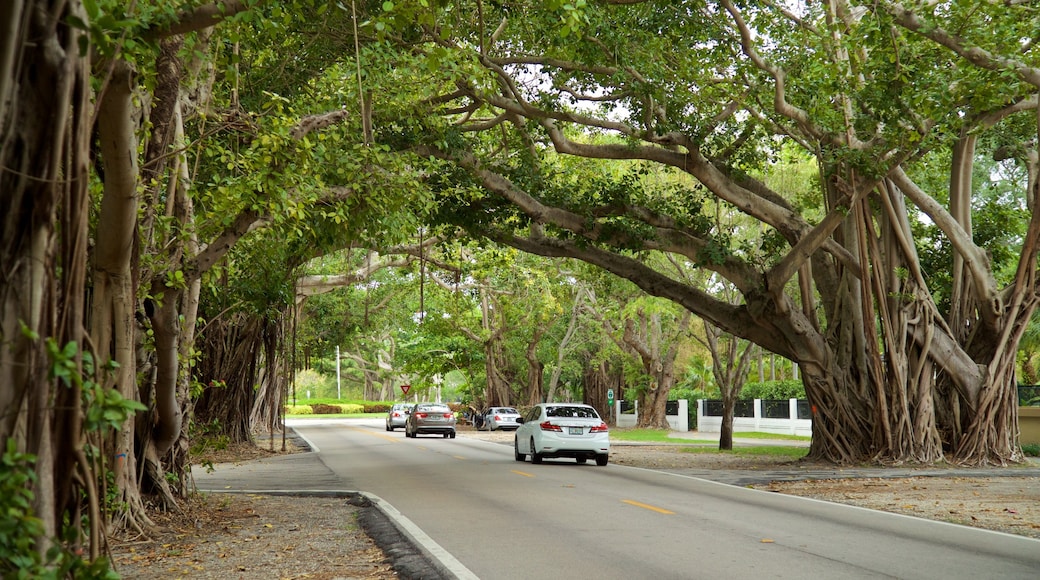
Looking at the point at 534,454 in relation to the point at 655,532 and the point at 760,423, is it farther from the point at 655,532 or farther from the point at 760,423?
the point at 760,423

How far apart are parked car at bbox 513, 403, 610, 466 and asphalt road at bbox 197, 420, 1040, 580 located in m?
2.78

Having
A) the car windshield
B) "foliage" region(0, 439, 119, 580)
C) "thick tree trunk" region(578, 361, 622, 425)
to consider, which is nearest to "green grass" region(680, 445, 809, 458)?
the car windshield

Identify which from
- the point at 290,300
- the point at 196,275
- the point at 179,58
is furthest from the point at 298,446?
the point at 179,58

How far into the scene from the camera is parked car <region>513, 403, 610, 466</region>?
21.9 meters

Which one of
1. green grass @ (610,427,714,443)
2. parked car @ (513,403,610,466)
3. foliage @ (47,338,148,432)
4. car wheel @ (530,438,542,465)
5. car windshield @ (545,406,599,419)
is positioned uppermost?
foliage @ (47,338,148,432)

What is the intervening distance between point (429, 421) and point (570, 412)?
19.1 m

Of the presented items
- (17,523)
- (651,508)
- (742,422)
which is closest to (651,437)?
(742,422)

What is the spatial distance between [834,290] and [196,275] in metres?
16.2

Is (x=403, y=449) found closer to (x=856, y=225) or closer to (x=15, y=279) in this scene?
(x=856, y=225)

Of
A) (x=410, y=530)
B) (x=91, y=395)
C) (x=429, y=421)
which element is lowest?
(x=429, y=421)

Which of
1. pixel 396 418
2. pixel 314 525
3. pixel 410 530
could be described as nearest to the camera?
pixel 410 530

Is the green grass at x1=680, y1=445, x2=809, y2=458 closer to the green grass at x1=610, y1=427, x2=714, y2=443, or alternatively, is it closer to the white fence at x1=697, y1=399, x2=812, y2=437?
the green grass at x1=610, y1=427, x2=714, y2=443

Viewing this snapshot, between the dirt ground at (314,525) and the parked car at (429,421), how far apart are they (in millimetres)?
24533

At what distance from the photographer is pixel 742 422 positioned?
48.1 meters
